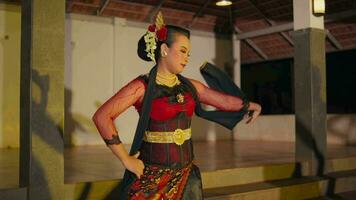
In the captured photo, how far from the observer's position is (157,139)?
2.43 m

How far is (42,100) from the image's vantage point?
4078 mm

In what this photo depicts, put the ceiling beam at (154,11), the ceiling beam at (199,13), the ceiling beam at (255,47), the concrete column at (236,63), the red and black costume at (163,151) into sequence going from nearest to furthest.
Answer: the red and black costume at (163,151) < the ceiling beam at (154,11) < the ceiling beam at (199,13) < the ceiling beam at (255,47) < the concrete column at (236,63)

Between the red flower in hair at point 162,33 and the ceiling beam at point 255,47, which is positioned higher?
the ceiling beam at point 255,47

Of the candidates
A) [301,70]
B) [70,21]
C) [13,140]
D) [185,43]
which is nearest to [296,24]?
[301,70]

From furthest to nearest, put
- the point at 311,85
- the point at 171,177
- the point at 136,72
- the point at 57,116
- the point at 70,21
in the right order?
the point at 136,72 < the point at 70,21 < the point at 311,85 < the point at 57,116 < the point at 171,177

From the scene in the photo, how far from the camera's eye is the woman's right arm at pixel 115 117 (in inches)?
88.1

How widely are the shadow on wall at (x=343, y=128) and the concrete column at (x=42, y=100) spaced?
7.90 m

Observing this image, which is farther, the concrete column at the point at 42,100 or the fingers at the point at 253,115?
the concrete column at the point at 42,100

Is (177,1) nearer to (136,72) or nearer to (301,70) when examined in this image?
(136,72)

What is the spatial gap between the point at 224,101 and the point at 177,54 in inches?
17.9

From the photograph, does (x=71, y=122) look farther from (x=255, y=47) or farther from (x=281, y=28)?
(x=255, y=47)

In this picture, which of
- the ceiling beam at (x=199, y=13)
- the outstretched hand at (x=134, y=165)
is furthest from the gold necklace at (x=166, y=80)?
the ceiling beam at (x=199, y=13)

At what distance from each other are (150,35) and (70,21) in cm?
810

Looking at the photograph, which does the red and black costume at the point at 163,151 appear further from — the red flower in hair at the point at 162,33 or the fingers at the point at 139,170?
the red flower in hair at the point at 162,33
